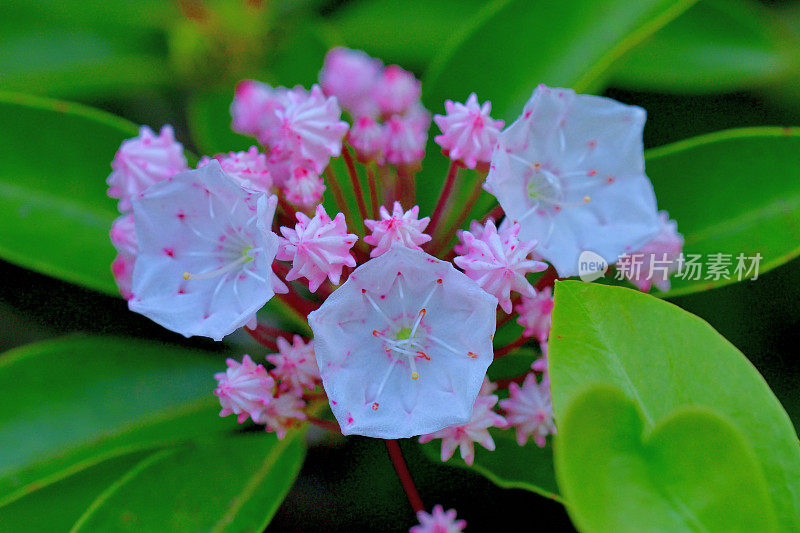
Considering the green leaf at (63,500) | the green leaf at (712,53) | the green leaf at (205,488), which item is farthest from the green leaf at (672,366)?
the green leaf at (712,53)

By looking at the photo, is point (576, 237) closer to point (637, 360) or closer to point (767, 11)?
point (637, 360)

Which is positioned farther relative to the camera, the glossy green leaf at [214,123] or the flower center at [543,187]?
the glossy green leaf at [214,123]

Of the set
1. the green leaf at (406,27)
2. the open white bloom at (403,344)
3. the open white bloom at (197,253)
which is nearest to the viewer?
the open white bloom at (403,344)

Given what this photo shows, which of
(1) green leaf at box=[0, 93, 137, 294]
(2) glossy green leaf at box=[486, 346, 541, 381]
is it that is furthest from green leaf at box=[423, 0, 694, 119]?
(1) green leaf at box=[0, 93, 137, 294]

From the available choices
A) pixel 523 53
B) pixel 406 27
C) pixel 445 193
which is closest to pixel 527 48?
pixel 523 53

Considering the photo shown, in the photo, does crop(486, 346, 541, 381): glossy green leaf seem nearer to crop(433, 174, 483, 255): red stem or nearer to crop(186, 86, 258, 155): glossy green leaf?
crop(433, 174, 483, 255): red stem

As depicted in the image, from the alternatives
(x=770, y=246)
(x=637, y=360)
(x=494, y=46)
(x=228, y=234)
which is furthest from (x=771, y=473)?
(x=494, y=46)

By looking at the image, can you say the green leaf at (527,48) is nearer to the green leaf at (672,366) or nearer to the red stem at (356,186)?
the red stem at (356,186)
